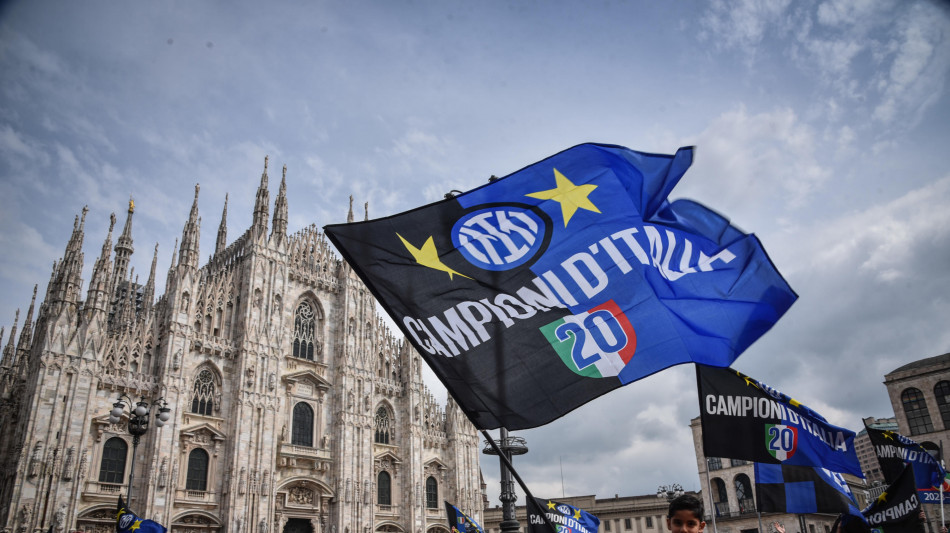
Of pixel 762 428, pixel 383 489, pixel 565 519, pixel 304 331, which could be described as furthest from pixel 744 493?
pixel 762 428

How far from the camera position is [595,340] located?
613cm

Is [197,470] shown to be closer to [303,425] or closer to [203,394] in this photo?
[203,394]

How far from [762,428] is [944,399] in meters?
41.3

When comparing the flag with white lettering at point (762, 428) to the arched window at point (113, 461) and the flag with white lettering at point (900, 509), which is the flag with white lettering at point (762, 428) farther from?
the arched window at point (113, 461)

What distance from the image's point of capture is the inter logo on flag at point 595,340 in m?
6.05

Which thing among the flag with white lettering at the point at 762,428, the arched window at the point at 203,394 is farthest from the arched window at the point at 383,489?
the flag with white lettering at the point at 762,428

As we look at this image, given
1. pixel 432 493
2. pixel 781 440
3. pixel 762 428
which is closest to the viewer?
pixel 762 428

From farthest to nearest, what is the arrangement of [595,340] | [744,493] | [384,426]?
[744,493] → [384,426] → [595,340]

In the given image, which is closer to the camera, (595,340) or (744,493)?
(595,340)

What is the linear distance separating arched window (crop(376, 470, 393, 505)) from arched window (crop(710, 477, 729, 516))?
28368 millimetres

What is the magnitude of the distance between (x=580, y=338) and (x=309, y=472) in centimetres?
3179

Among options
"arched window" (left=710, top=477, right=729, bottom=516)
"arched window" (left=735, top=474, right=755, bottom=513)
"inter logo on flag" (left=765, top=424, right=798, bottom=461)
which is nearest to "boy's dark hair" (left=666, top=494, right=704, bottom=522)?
"inter logo on flag" (left=765, top=424, right=798, bottom=461)

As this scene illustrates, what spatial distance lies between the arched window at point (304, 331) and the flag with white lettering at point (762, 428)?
29.8 metres

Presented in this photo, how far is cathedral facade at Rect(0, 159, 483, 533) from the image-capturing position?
2636cm
